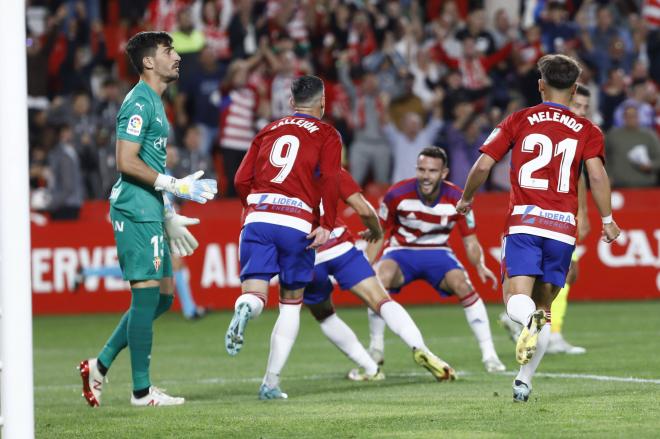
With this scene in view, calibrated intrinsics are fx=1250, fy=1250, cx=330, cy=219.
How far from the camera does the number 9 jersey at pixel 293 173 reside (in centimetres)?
883

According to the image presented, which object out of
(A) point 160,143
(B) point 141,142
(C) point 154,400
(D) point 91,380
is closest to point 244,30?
(A) point 160,143

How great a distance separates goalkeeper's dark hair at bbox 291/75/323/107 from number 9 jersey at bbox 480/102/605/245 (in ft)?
5.26

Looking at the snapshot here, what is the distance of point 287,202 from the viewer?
28.9 ft

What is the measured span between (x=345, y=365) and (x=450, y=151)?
7.66 meters

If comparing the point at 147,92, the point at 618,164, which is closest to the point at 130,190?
the point at 147,92

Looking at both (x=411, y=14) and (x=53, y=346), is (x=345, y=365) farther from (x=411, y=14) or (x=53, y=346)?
(x=411, y=14)

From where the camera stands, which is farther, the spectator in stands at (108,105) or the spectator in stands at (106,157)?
the spectator in stands at (108,105)

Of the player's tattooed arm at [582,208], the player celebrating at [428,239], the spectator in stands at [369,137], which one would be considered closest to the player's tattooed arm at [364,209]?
the player celebrating at [428,239]

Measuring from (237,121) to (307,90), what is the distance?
1026 cm

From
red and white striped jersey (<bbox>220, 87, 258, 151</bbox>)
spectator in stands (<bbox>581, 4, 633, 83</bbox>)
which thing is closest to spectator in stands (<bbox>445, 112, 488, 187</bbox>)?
spectator in stands (<bbox>581, 4, 633, 83</bbox>)

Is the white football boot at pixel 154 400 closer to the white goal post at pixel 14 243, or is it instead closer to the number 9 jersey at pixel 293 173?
the number 9 jersey at pixel 293 173

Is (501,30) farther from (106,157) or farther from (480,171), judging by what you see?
(480,171)

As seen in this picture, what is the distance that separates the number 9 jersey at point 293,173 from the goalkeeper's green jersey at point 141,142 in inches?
29.3

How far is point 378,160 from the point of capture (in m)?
18.9
